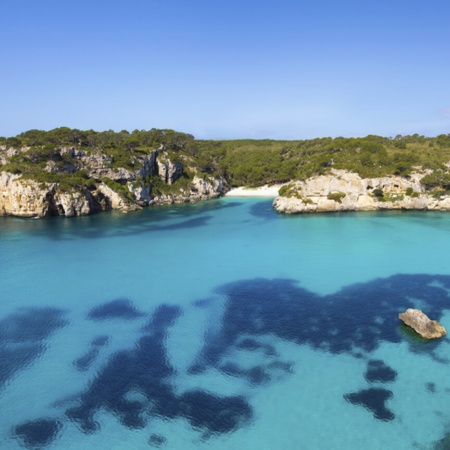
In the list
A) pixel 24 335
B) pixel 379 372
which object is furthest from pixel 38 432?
pixel 379 372

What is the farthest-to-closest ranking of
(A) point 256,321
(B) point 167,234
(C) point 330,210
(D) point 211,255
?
1. (C) point 330,210
2. (B) point 167,234
3. (D) point 211,255
4. (A) point 256,321

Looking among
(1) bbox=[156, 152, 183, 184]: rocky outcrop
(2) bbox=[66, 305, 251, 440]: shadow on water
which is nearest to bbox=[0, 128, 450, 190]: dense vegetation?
(1) bbox=[156, 152, 183, 184]: rocky outcrop

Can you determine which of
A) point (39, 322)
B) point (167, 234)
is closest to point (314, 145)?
point (167, 234)

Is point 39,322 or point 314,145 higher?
point 314,145

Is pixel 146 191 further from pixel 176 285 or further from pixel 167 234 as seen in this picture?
pixel 176 285

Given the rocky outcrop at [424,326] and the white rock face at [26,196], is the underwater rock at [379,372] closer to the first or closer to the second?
the rocky outcrop at [424,326]

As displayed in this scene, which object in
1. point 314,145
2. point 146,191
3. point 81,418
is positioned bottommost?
point 81,418

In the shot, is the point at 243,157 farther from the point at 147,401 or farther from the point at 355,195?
the point at 147,401

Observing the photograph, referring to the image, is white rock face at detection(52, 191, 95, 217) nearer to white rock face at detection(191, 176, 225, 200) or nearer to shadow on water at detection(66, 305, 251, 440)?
white rock face at detection(191, 176, 225, 200)
